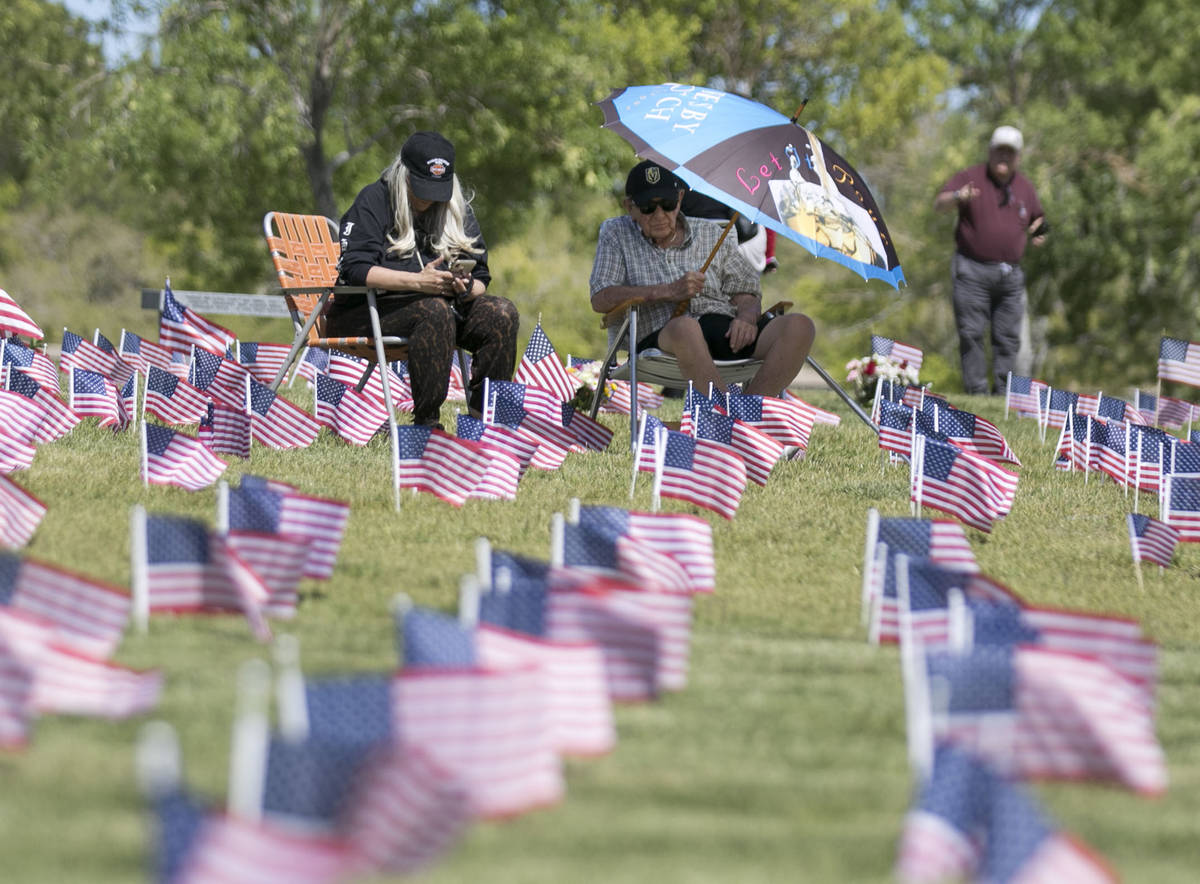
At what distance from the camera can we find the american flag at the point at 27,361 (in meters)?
7.81

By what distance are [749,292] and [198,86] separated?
1504cm

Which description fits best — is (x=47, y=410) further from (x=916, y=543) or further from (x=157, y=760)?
(x=157, y=760)

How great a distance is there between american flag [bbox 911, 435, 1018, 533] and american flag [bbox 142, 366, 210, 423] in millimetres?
3242

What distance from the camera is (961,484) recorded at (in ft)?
19.6

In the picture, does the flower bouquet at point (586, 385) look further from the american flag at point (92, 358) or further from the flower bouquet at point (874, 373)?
the american flag at point (92, 358)

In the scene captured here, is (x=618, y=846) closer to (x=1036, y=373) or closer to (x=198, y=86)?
(x=198, y=86)

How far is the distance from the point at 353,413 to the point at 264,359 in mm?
2131

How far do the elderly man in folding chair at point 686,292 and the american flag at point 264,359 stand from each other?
2304 millimetres

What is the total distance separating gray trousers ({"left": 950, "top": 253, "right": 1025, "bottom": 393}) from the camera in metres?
12.7

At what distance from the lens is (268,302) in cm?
1350

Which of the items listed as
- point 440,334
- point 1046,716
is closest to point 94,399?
point 440,334

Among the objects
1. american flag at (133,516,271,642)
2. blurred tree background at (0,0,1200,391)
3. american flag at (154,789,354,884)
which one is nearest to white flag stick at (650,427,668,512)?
american flag at (133,516,271,642)

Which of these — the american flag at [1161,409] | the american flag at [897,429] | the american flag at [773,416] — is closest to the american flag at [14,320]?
the american flag at [773,416]

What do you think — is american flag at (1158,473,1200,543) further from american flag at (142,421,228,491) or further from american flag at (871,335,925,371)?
american flag at (871,335,925,371)
